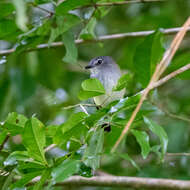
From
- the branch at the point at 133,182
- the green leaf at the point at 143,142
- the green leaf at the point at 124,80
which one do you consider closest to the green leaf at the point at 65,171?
the green leaf at the point at 143,142

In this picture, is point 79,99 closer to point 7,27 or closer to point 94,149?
point 94,149

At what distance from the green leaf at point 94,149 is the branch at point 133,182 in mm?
578

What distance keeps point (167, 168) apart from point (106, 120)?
258 centimetres

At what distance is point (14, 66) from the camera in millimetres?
4570

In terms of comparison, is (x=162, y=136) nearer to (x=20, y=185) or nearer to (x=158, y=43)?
(x=158, y=43)

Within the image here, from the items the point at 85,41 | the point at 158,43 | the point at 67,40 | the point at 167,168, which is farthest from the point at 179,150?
the point at 158,43

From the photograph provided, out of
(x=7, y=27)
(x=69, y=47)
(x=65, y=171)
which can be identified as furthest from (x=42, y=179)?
(x=7, y=27)

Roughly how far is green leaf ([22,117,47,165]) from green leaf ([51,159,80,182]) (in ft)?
0.91

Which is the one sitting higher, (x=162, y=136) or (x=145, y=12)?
(x=145, y=12)

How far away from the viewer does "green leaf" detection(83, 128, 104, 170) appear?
6.46 feet

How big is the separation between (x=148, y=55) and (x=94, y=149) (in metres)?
0.55

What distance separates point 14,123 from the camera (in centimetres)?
227

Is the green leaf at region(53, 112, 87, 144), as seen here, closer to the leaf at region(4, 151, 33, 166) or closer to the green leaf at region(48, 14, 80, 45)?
the leaf at region(4, 151, 33, 166)

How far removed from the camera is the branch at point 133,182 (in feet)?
7.86
